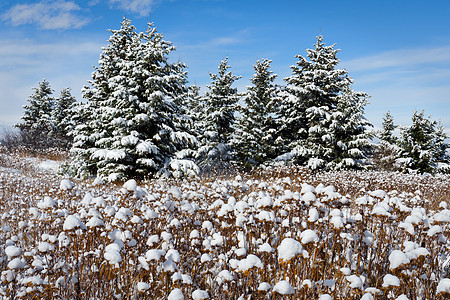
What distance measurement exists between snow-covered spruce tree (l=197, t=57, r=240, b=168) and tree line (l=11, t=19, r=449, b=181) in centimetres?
7

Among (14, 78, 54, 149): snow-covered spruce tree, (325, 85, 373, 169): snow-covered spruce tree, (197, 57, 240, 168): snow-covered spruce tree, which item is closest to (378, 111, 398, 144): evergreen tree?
(325, 85, 373, 169): snow-covered spruce tree

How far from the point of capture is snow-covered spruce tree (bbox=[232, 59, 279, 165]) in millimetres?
17750

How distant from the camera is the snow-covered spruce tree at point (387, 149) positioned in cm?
2468

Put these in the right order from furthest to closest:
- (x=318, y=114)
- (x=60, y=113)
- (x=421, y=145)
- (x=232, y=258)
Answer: (x=60, y=113)
(x=421, y=145)
(x=318, y=114)
(x=232, y=258)

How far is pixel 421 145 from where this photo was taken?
2247 centimetres

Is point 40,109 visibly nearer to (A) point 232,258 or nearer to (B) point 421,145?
(A) point 232,258

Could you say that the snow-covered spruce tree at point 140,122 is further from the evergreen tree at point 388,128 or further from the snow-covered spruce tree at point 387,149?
the evergreen tree at point 388,128

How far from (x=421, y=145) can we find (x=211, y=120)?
18.8 meters

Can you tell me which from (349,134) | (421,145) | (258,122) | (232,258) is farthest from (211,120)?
(421,145)

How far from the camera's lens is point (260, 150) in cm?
1806

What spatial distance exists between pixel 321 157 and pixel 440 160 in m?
14.6

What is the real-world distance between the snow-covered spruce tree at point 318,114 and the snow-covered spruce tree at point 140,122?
8229 mm

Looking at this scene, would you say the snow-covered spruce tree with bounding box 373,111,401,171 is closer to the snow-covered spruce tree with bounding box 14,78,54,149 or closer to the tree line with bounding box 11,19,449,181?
the tree line with bounding box 11,19,449,181

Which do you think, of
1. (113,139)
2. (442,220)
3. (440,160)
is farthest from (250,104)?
(440,160)
